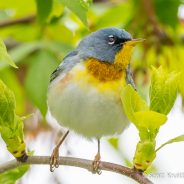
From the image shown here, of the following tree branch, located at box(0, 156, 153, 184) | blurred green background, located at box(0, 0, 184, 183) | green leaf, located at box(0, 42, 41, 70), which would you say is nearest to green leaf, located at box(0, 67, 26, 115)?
blurred green background, located at box(0, 0, 184, 183)

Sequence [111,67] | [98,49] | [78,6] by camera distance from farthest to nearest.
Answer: [98,49], [111,67], [78,6]

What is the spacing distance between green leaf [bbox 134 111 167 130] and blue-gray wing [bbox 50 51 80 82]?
1182 millimetres

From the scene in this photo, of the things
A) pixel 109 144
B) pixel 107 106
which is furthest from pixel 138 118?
pixel 109 144

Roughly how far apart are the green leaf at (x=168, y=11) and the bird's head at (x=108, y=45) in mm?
349

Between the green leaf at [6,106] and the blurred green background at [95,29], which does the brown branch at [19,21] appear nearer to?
the blurred green background at [95,29]

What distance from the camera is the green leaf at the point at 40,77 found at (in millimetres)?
2929

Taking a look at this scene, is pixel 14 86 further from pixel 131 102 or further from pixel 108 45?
pixel 131 102

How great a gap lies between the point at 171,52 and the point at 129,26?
33 cm

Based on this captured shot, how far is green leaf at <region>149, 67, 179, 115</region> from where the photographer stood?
2195 millimetres

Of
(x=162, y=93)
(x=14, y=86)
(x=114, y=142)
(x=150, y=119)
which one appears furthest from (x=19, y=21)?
(x=150, y=119)

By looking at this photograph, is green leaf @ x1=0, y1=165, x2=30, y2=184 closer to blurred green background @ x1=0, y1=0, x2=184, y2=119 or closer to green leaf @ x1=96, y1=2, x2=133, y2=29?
blurred green background @ x1=0, y1=0, x2=184, y2=119

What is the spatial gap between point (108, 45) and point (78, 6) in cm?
151

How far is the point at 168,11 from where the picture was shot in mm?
3594

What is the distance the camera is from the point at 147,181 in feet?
6.54
